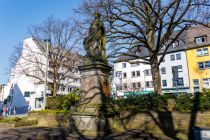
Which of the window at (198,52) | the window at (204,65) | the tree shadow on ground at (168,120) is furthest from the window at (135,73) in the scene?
the tree shadow on ground at (168,120)

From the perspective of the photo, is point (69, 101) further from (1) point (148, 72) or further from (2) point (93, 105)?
(1) point (148, 72)

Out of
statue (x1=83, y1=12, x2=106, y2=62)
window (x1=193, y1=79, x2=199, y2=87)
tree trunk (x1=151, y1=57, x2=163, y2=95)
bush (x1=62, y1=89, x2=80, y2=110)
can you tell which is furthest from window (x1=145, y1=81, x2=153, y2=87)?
statue (x1=83, y1=12, x2=106, y2=62)

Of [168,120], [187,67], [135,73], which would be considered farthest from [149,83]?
[168,120]

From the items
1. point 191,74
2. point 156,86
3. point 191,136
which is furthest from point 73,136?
point 191,74

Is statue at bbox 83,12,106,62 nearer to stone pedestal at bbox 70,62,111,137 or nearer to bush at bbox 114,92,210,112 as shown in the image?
stone pedestal at bbox 70,62,111,137

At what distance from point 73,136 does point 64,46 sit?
876 inches

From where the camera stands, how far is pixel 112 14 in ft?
55.3

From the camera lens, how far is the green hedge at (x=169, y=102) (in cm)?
988

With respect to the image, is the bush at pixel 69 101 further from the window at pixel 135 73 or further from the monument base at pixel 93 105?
the window at pixel 135 73

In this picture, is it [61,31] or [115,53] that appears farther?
[61,31]

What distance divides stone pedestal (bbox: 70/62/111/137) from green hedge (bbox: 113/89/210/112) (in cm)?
316

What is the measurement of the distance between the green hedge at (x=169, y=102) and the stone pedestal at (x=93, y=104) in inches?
124

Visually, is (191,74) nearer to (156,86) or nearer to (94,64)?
(156,86)

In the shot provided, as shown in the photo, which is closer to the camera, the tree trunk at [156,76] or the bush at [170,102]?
the bush at [170,102]
